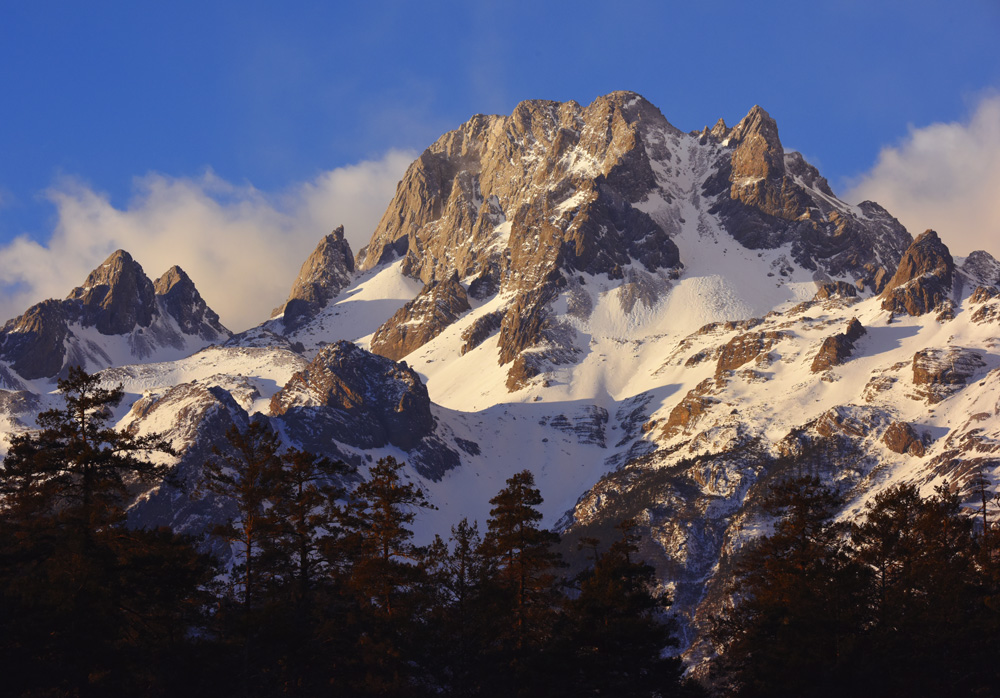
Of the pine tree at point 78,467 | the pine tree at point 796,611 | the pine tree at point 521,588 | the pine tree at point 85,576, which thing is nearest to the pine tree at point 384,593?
the pine tree at point 521,588

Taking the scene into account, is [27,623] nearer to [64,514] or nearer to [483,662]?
[64,514]

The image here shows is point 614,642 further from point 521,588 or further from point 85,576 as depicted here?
point 85,576

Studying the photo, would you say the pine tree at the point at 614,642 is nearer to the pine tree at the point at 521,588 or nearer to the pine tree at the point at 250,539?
the pine tree at the point at 521,588

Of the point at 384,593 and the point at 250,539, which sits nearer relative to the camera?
the point at 250,539

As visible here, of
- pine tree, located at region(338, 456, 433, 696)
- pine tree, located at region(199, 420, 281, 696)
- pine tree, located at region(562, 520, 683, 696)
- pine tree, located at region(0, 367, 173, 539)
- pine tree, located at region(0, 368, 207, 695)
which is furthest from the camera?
pine tree, located at region(562, 520, 683, 696)

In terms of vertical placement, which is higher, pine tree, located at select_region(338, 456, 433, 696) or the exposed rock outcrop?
the exposed rock outcrop

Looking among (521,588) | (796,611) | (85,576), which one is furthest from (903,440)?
(85,576)

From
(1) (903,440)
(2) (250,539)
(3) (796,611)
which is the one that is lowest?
(3) (796,611)

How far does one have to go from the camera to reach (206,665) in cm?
4794

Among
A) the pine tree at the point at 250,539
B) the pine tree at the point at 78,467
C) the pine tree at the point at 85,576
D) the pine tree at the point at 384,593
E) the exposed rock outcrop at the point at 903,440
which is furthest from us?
the exposed rock outcrop at the point at 903,440

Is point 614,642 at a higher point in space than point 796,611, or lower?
lower

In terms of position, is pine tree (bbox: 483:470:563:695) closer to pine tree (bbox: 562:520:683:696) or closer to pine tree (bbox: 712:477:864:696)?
pine tree (bbox: 562:520:683:696)

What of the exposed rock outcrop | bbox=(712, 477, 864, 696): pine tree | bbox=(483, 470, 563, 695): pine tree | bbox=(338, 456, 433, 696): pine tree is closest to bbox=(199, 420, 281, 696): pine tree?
bbox=(338, 456, 433, 696): pine tree

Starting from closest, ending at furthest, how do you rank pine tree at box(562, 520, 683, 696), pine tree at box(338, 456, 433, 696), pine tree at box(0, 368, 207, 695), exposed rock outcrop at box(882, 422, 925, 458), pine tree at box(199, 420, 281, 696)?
pine tree at box(0, 368, 207, 695)
pine tree at box(199, 420, 281, 696)
pine tree at box(338, 456, 433, 696)
pine tree at box(562, 520, 683, 696)
exposed rock outcrop at box(882, 422, 925, 458)
